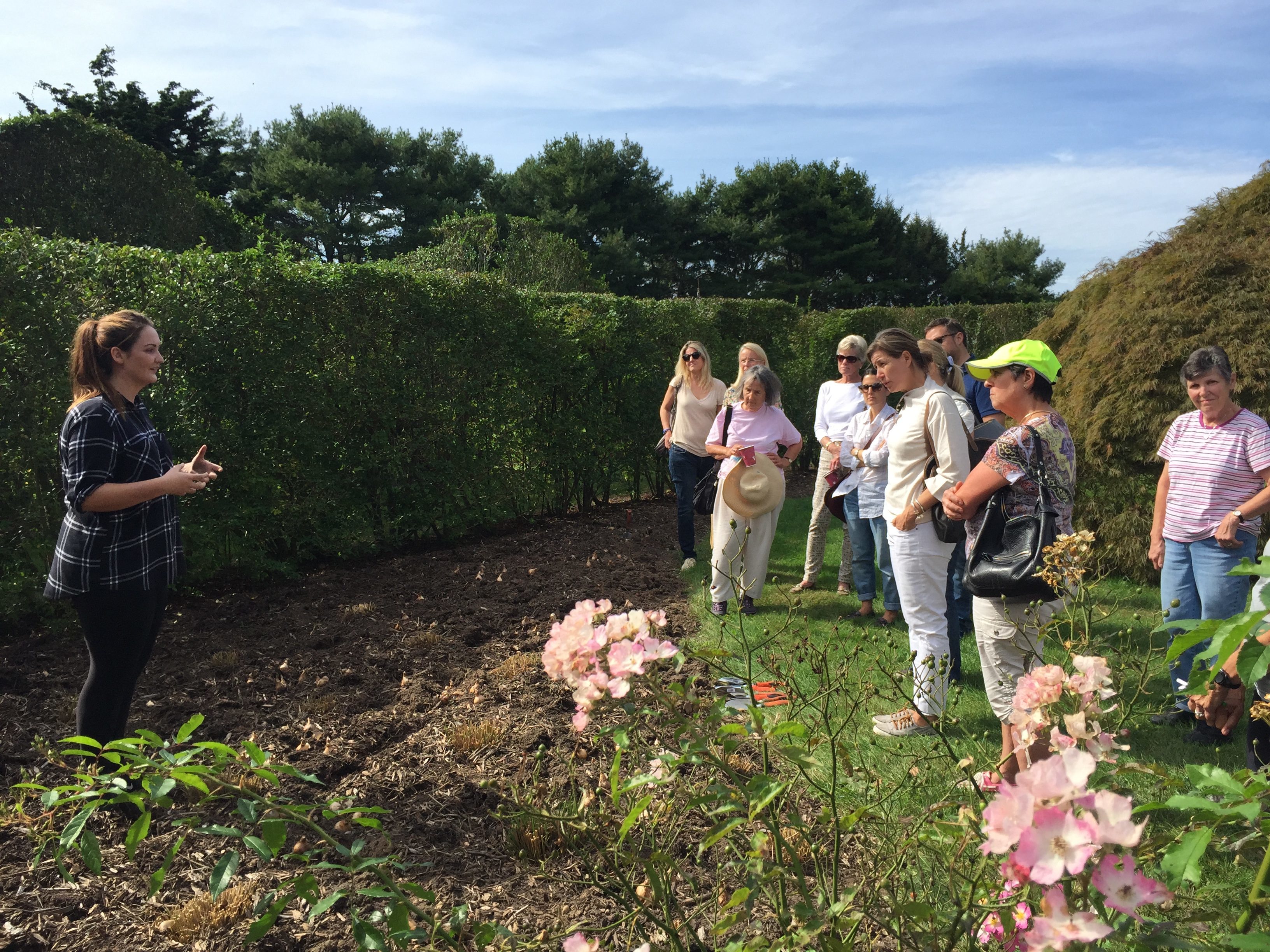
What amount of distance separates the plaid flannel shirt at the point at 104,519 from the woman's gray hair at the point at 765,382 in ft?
13.2

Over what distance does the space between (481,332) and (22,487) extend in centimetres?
427

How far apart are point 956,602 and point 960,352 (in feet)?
6.11

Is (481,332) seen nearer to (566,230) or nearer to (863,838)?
(863,838)

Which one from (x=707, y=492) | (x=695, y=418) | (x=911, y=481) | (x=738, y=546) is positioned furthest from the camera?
(x=695, y=418)

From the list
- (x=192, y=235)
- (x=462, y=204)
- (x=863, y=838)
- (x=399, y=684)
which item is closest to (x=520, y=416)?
(x=399, y=684)

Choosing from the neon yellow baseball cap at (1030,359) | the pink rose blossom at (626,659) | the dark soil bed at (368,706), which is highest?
the neon yellow baseball cap at (1030,359)

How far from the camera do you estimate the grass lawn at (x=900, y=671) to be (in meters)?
2.37

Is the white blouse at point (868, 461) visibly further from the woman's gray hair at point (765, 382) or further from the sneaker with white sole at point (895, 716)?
the sneaker with white sole at point (895, 716)

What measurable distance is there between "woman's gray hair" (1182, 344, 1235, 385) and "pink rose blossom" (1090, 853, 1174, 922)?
12.0 feet

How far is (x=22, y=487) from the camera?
535cm

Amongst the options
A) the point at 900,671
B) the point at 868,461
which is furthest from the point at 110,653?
the point at 868,461

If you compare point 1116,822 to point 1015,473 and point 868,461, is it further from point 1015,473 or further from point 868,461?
point 868,461

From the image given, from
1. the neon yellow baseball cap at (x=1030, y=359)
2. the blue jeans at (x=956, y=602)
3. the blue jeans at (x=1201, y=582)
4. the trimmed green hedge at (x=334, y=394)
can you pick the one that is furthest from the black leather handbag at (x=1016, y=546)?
the trimmed green hedge at (x=334, y=394)

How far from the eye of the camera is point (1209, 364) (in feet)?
13.1
